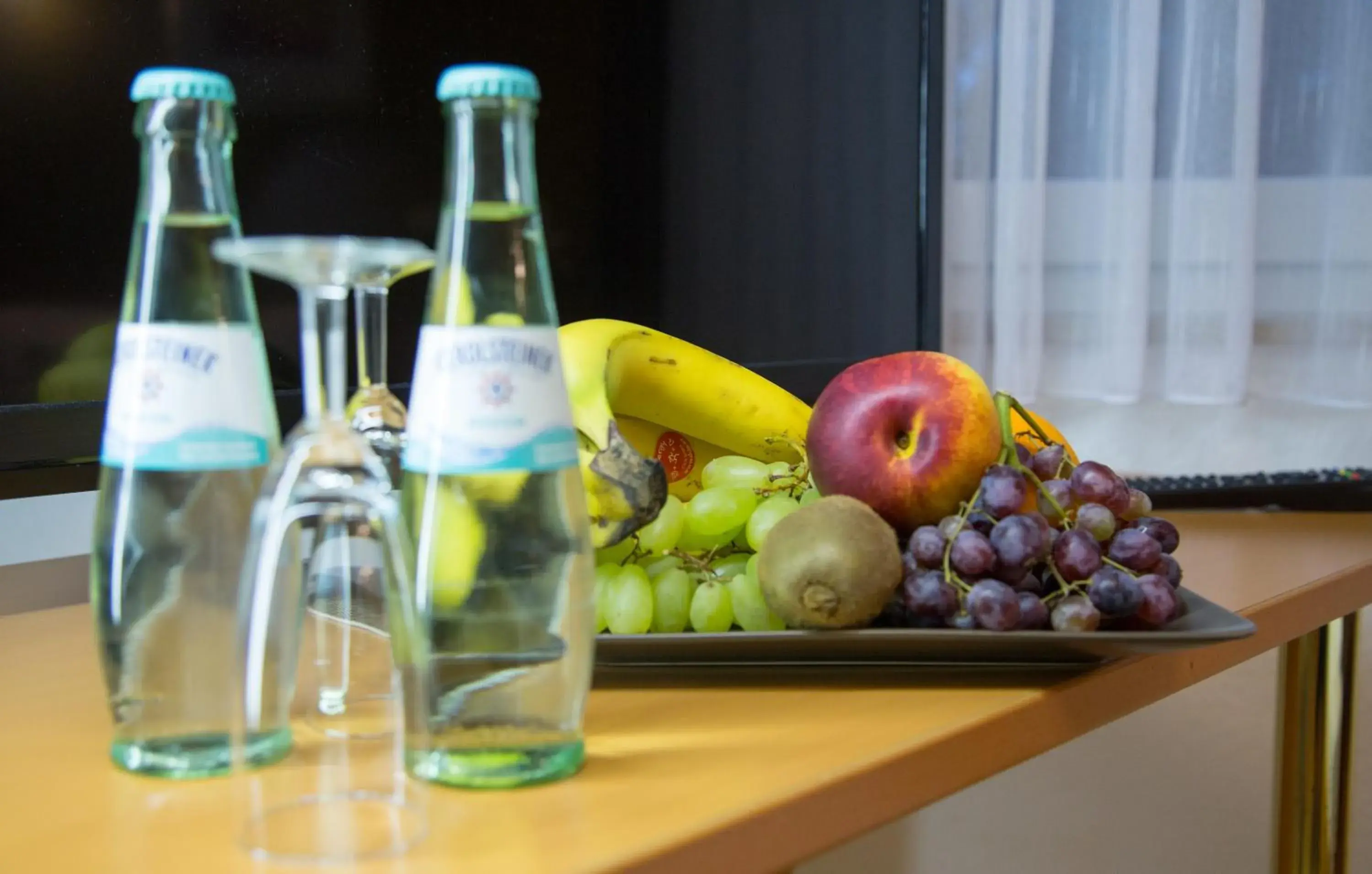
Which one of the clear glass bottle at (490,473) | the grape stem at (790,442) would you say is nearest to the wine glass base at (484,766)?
the clear glass bottle at (490,473)

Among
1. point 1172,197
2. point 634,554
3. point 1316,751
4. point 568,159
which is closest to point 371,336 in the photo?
point 634,554

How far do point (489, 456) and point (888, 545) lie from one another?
216 millimetres

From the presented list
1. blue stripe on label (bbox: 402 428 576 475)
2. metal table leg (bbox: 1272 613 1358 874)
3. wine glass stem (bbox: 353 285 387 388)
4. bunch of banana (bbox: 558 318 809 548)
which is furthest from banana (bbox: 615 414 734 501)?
metal table leg (bbox: 1272 613 1358 874)

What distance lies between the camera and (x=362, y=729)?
410mm

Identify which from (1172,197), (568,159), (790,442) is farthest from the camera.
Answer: (1172,197)

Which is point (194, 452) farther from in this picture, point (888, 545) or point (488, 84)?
point (888, 545)

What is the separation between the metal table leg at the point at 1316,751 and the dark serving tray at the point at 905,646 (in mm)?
533

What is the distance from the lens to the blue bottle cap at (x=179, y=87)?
0.40 metres

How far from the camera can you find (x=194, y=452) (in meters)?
0.43

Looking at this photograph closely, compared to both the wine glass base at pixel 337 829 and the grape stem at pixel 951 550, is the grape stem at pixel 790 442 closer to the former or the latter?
the grape stem at pixel 951 550

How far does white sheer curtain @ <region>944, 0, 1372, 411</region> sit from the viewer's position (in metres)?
1.32

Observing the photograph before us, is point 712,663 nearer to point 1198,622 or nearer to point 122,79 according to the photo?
point 1198,622

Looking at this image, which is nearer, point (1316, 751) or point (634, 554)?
point (634, 554)

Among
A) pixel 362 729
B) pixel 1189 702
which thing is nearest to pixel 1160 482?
pixel 1189 702
